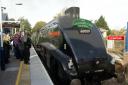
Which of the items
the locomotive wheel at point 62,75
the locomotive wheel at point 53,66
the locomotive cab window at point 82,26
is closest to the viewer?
the locomotive wheel at point 62,75

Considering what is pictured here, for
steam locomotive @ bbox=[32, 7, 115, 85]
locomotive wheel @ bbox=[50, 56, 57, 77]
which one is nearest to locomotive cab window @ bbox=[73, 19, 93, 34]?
steam locomotive @ bbox=[32, 7, 115, 85]

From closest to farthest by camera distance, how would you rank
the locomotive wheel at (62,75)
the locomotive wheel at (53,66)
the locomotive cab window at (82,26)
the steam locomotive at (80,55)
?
the steam locomotive at (80,55) → the locomotive wheel at (62,75) → the locomotive cab window at (82,26) → the locomotive wheel at (53,66)

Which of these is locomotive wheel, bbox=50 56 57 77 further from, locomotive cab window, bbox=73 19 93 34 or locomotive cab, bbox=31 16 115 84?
locomotive cab window, bbox=73 19 93 34

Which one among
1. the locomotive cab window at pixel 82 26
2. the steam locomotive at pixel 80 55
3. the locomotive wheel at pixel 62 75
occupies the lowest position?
the locomotive wheel at pixel 62 75

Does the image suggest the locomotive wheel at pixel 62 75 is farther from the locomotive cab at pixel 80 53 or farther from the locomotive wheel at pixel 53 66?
the locomotive wheel at pixel 53 66

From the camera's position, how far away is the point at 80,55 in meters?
15.5

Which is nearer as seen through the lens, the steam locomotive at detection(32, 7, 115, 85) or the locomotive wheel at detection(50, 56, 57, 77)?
the steam locomotive at detection(32, 7, 115, 85)

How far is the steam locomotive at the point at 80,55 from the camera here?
49.9 ft

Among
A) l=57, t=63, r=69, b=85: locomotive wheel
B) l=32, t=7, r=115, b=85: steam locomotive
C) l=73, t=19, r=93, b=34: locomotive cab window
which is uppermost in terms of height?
l=73, t=19, r=93, b=34: locomotive cab window

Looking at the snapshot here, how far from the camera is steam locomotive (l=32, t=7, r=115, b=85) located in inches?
598

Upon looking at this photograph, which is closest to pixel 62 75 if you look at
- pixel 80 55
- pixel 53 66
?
pixel 80 55

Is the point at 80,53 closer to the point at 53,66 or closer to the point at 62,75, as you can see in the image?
the point at 62,75

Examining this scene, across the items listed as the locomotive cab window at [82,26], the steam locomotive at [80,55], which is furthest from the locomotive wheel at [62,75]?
the locomotive cab window at [82,26]

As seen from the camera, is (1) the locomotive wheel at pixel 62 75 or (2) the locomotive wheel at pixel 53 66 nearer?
(1) the locomotive wheel at pixel 62 75
